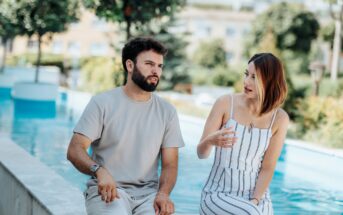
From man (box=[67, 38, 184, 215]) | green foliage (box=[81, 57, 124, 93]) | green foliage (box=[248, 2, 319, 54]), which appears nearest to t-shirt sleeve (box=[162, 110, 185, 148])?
man (box=[67, 38, 184, 215])

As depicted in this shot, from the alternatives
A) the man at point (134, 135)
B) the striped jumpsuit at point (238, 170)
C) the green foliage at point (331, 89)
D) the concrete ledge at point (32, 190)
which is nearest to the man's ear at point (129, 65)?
the man at point (134, 135)

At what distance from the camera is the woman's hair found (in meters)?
3.51

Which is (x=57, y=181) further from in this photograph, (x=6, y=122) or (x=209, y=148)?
(x=6, y=122)

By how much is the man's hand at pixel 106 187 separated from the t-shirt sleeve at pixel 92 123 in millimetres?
265

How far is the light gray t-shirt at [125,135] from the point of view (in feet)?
10.8

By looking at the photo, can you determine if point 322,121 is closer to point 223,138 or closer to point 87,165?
point 223,138

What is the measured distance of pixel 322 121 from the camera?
12.8 m

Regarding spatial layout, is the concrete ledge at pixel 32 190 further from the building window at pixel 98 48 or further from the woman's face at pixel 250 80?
the building window at pixel 98 48

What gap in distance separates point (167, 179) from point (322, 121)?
32.8ft

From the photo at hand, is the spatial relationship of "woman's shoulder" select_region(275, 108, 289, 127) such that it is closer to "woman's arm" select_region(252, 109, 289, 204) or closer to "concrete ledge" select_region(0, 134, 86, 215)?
"woman's arm" select_region(252, 109, 289, 204)

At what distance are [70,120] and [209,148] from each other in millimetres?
11346

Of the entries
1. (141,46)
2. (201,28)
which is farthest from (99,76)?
(201,28)

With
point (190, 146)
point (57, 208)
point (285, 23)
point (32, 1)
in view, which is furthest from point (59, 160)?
point (285, 23)

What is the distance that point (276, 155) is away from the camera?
3.62 metres
